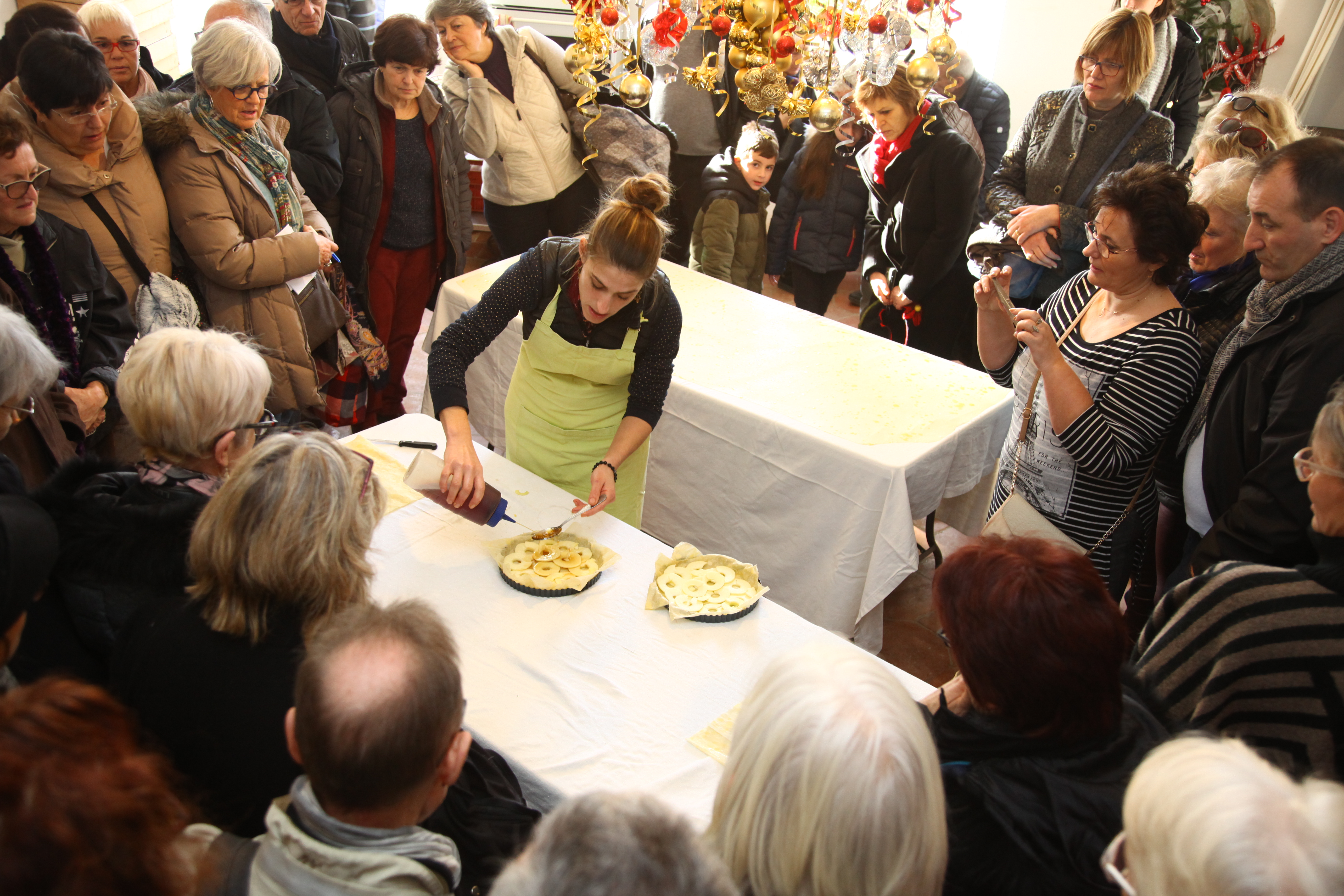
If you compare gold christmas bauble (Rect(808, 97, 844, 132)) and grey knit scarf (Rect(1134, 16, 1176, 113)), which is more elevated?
grey knit scarf (Rect(1134, 16, 1176, 113))

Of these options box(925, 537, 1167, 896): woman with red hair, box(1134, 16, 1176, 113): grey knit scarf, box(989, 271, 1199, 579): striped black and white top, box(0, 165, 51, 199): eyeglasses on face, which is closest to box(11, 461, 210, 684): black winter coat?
box(0, 165, 51, 199): eyeglasses on face

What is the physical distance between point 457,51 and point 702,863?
3.81 m

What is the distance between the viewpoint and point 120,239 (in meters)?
2.63

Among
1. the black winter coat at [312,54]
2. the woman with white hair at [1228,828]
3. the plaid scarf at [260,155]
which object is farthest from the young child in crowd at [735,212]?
the woman with white hair at [1228,828]

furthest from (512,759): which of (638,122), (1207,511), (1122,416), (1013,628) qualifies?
(638,122)

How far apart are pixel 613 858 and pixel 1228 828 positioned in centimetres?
64

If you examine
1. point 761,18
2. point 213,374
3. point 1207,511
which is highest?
point 761,18

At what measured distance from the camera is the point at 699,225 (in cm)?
410

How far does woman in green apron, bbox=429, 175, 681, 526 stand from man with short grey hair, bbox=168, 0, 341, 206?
4.93 feet

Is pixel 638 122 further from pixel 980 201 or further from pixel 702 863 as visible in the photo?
pixel 702 863

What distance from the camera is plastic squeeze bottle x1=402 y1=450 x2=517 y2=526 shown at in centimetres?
195

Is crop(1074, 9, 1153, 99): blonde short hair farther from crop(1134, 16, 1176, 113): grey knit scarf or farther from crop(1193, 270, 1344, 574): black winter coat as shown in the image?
crop(1193, 270, 1344, 574): black winter coat

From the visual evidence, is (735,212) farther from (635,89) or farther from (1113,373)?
(1113,373)

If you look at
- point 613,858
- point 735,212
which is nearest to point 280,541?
point 613,858
